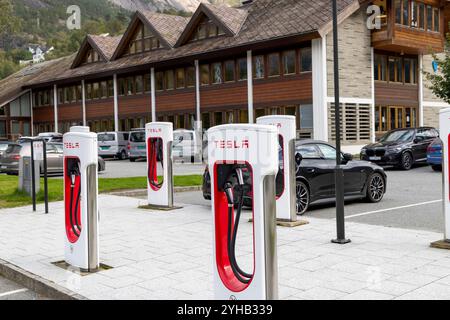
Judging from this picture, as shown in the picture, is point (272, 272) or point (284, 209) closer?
point (272, 272)

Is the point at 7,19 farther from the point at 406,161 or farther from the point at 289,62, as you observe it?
the point at 406,161

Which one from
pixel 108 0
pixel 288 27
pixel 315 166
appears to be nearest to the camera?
pixel 315 166

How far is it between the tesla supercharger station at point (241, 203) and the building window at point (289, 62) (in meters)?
25.8

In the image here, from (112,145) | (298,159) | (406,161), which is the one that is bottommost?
(406,161)

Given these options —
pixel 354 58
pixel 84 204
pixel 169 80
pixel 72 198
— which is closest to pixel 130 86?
pixel 169 80

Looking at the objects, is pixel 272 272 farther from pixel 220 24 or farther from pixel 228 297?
pixel 220 24

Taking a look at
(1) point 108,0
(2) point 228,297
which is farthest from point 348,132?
(1) point 108,0

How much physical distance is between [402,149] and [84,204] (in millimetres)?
17269

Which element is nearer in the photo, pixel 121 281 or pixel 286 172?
pixel 121 281

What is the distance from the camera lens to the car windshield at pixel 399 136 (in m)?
23.0

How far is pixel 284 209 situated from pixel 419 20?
25.3 meters

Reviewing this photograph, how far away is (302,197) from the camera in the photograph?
444 inches

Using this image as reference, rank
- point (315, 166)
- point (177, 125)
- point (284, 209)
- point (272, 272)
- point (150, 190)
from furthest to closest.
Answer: point (177, 125), point (150, 190), point (315, 166), point (284, 209), point (272, 272)

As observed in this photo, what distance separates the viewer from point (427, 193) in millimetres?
14250
